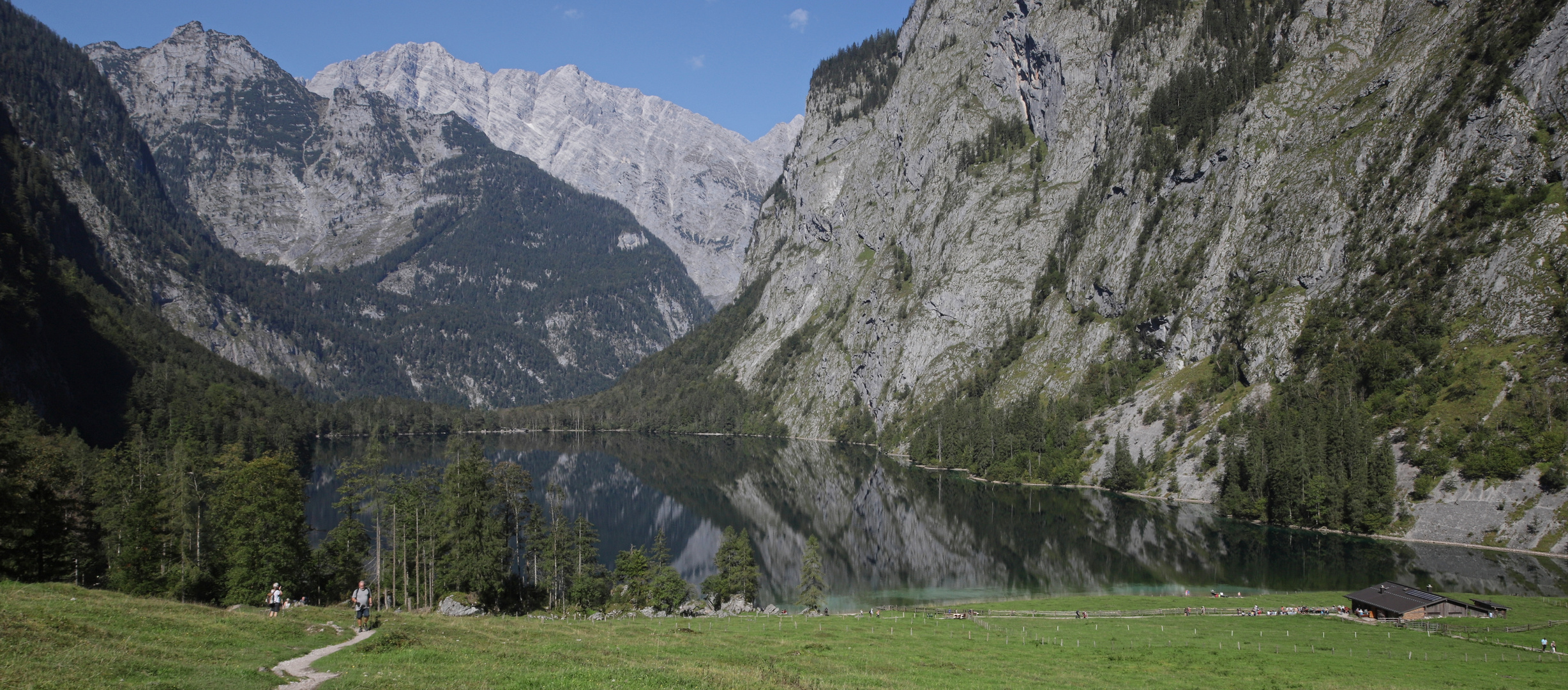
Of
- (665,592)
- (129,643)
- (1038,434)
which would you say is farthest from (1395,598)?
(1038,434)

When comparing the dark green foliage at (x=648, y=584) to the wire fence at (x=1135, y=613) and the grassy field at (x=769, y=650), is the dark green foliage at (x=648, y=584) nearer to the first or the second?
the grassy field at (x=769, y=650)

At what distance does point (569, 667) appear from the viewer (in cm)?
2778

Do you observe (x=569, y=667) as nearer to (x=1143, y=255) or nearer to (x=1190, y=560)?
(x=1190, y=560)

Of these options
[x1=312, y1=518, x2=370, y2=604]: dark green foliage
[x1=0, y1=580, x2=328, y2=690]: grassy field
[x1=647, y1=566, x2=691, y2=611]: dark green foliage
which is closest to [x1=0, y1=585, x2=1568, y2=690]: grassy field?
[x1=0, y1=580, x2=328, y2=690]: grassy field

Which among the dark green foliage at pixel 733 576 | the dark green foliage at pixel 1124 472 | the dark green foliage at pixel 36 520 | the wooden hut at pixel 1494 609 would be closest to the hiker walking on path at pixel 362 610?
the dark green foliage at pixel 36 520

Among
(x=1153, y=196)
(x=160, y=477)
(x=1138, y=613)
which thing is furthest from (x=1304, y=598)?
(x=1153, y=196)

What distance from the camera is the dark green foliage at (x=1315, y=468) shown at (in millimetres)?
103188

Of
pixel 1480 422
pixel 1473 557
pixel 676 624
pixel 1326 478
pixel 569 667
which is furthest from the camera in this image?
pixel 1326 478

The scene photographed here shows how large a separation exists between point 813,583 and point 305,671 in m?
56.5

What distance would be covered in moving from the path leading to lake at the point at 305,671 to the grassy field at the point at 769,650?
1.94 feet

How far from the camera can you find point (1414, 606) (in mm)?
60750

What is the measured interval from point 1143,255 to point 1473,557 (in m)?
117

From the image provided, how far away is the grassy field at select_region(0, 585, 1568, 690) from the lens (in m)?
23.0

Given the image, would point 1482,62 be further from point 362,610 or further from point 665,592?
point 362,610
